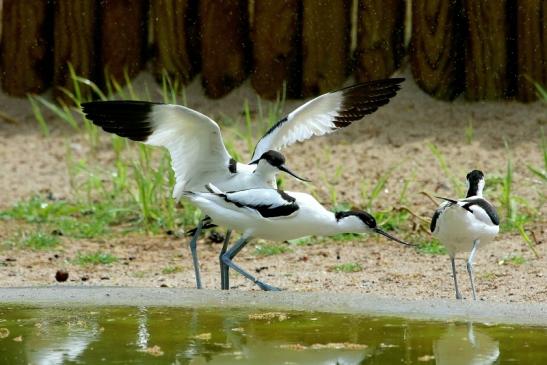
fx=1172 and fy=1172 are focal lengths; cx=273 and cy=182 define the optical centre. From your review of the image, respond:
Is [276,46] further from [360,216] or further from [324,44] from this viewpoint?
[360,216]

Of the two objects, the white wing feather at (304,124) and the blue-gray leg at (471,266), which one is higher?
the white wing feather at (304,124)

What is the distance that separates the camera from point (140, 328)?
4.68m

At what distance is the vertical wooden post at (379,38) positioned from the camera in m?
8.84

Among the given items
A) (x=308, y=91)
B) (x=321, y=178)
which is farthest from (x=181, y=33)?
(x=321, y=178)

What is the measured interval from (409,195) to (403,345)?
3.83 m

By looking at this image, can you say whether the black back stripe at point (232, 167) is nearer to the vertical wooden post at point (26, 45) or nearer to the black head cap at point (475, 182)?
the black head cap at point (475, 182)

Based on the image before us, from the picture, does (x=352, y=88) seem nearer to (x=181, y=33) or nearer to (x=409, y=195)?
(x=409, y=195)

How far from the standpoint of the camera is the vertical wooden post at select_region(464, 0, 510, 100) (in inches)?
341

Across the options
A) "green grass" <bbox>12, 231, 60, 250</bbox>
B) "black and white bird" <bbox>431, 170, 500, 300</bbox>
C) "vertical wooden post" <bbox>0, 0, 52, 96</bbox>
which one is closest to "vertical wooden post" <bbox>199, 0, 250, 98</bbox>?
"vertical wooden post" <bbox>0, 0, 52, 96</bbox>

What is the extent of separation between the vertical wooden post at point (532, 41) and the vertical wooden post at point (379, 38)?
2.92 feet

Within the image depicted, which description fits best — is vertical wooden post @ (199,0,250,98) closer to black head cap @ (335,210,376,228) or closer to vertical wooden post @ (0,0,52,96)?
vertical wooden post @ (0,0,52,96)

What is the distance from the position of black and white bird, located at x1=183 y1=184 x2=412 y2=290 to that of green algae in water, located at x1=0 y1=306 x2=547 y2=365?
111 cm

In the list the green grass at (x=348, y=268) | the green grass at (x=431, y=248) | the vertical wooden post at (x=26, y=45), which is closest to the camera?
the green grass at (x=348, y=268)

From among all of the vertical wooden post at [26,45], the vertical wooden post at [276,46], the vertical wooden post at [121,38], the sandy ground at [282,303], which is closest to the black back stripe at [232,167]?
the sandy ground at [282,303]
